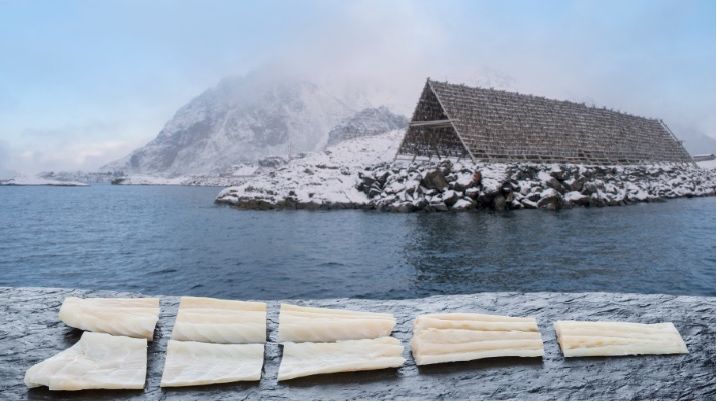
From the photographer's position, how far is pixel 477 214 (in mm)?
32812

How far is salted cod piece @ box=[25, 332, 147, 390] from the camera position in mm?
2938

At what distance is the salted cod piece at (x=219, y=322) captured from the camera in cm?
353

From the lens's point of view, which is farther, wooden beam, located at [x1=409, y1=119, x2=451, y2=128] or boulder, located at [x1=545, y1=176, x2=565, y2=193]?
wooden beam, located at [x1=409, y1=119, x2=451, y2=128]

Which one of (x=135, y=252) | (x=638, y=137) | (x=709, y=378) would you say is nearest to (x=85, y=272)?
(x=135, y=252)

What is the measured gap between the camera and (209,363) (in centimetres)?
330

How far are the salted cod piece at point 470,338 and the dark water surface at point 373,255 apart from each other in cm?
948

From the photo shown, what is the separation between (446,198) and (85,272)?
25.5 m

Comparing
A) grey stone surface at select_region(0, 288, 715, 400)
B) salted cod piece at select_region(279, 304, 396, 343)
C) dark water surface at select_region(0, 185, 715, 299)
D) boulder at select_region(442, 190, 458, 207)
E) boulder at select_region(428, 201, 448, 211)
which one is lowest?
dark water surface at select_region(0, 185, 715, 299)

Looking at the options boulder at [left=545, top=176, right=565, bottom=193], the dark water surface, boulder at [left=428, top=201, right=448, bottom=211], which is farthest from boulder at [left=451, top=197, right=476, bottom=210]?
boulder at [left=545, top=176, right=565, bottom=193]

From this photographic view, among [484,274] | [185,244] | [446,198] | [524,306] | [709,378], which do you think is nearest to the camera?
[709,378]

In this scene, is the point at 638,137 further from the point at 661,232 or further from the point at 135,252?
the point at 135,252

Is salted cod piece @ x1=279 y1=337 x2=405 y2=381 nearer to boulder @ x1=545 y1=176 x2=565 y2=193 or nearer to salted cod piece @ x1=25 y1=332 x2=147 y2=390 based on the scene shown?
salted cod piece @ x1=25 y1=332 x2=147 y2=390

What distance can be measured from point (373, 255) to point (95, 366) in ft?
53.4

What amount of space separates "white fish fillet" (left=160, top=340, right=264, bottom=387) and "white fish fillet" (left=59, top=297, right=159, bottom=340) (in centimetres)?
32
